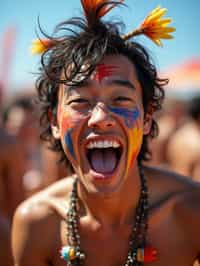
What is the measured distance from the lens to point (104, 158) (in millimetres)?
3100

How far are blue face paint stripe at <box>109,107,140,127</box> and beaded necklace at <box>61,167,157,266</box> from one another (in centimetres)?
42

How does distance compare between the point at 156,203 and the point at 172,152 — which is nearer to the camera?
the point at 156,203

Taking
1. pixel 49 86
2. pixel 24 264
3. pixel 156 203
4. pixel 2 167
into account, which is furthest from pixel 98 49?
pixel 2 167

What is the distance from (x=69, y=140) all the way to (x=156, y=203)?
2.15ft

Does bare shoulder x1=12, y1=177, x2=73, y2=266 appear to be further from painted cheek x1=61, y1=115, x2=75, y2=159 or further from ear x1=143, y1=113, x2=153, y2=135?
ear x1=143, y1=113, x2=153, y2=135

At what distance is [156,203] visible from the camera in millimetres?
3137

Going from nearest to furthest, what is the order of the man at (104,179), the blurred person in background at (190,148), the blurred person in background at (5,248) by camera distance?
1. the man at (104,179)
2. the blurred person in background at (5,248)
3. the blurred person in background at (190,148)

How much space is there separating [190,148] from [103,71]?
3172 mm

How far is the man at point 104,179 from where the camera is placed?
292cm

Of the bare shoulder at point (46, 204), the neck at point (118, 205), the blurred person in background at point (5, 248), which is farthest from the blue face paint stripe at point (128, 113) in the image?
the blurred person in background at point (5, 248)

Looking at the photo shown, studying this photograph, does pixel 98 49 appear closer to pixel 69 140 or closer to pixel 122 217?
pixel 69 140

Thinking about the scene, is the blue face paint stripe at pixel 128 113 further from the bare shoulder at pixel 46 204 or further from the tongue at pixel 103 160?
the bare shoulder at pixel 46 204

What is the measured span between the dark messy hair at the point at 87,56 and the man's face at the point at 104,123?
6cm

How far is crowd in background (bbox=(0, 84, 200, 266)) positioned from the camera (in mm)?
4852
